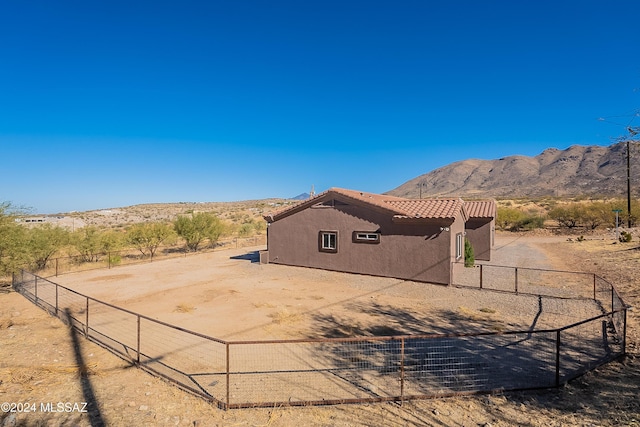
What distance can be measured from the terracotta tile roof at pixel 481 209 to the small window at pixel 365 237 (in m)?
8.55

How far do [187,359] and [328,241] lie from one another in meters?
12.5

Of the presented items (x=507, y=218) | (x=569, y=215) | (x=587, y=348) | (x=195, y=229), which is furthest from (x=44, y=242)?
(x=569, y=215)

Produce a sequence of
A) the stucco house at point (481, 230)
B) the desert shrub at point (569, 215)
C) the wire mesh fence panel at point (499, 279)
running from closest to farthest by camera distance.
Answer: the wire mesh fence panel at point (499, 279) < the stucco house at point (481, 230) < the desert shrub at point (569, 215)

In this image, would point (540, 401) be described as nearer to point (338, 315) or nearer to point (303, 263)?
point (338, 315)

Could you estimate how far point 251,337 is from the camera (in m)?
9.48

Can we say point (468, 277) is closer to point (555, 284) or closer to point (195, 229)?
point (555, 284)

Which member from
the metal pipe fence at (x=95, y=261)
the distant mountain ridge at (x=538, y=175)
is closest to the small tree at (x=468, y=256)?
the metal pipe fence at (x=95, y=261)

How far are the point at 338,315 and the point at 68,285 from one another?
13727 mm

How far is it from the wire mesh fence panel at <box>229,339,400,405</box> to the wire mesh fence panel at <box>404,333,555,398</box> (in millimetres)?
450

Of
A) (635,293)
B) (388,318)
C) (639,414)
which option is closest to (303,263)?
(388,318)

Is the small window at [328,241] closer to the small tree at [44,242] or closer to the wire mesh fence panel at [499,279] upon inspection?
the wire mesh fence panel at [499,279]

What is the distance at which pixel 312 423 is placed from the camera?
5.41 m

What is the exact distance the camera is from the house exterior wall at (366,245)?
16.5 meters

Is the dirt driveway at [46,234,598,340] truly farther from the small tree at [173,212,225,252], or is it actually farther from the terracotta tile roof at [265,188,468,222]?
the small tree at [173,212,225,252]
